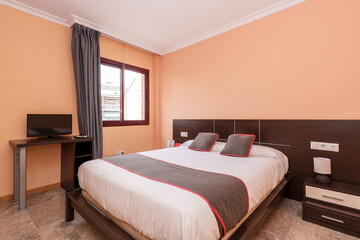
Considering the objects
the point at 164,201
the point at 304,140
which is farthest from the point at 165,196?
the point at 304,140

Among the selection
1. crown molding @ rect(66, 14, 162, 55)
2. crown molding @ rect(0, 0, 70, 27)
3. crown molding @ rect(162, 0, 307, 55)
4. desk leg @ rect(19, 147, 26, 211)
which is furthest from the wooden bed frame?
crown molding @ rect(0, 0, 70, 27)

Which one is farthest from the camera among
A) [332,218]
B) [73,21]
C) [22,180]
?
[73,21]

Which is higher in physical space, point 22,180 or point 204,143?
point 204,143

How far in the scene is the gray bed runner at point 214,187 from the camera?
3.92ft

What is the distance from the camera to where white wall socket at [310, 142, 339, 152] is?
7.14 feet

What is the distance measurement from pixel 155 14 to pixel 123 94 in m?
1.74

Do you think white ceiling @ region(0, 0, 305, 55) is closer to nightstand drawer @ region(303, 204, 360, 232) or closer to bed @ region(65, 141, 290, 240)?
bed @ region(65, 141, 290, 240)

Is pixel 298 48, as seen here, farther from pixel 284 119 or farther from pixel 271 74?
pixel 284 119

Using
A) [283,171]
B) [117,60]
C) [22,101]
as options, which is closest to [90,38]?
[117,60]

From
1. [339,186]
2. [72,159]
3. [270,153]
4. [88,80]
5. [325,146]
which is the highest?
[88,80]

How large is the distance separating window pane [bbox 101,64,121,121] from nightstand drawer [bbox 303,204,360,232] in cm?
349

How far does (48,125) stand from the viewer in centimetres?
272

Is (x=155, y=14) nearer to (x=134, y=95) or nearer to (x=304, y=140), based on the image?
(x=134, y=95)

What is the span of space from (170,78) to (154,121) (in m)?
1.14
